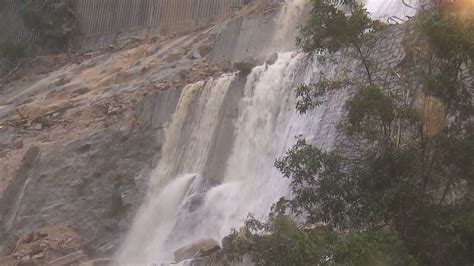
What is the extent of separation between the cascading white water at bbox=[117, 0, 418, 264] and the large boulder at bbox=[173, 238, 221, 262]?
139cm

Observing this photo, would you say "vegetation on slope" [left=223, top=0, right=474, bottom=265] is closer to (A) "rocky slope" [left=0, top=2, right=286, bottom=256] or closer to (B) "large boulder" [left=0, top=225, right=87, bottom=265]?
(A) "rocky slope" [left=0, top=2, right=286, bottom=256]

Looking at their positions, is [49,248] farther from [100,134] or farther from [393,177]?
[393,177]

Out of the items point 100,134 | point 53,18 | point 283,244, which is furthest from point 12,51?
point 283,244

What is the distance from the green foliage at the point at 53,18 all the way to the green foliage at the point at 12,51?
4.08 ft

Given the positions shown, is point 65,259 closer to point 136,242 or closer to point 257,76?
point 136,242

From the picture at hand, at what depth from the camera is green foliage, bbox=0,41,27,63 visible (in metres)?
32.1

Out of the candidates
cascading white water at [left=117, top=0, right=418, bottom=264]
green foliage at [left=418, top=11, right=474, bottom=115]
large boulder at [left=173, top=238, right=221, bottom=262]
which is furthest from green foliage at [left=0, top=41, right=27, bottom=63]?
green foliage at [left=418, top=11, right=474, bottom=115]

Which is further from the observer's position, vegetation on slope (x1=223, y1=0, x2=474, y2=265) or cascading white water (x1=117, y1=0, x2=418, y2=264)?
cascading white water (x1=117, y1=0, x2=418, y2=264)

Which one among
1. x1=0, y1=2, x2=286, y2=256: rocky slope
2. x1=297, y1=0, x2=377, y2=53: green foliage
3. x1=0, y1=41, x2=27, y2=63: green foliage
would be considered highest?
x1=0, y1=41, x2=27, y2=63: green foliage

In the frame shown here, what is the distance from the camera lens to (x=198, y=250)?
14.0m

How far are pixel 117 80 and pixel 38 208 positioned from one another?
19.7 feet

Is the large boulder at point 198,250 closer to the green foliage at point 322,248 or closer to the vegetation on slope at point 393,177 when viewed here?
the vegetation on slope at point 393,177

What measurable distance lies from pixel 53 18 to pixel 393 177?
2615cm

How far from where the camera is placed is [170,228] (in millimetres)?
17984
